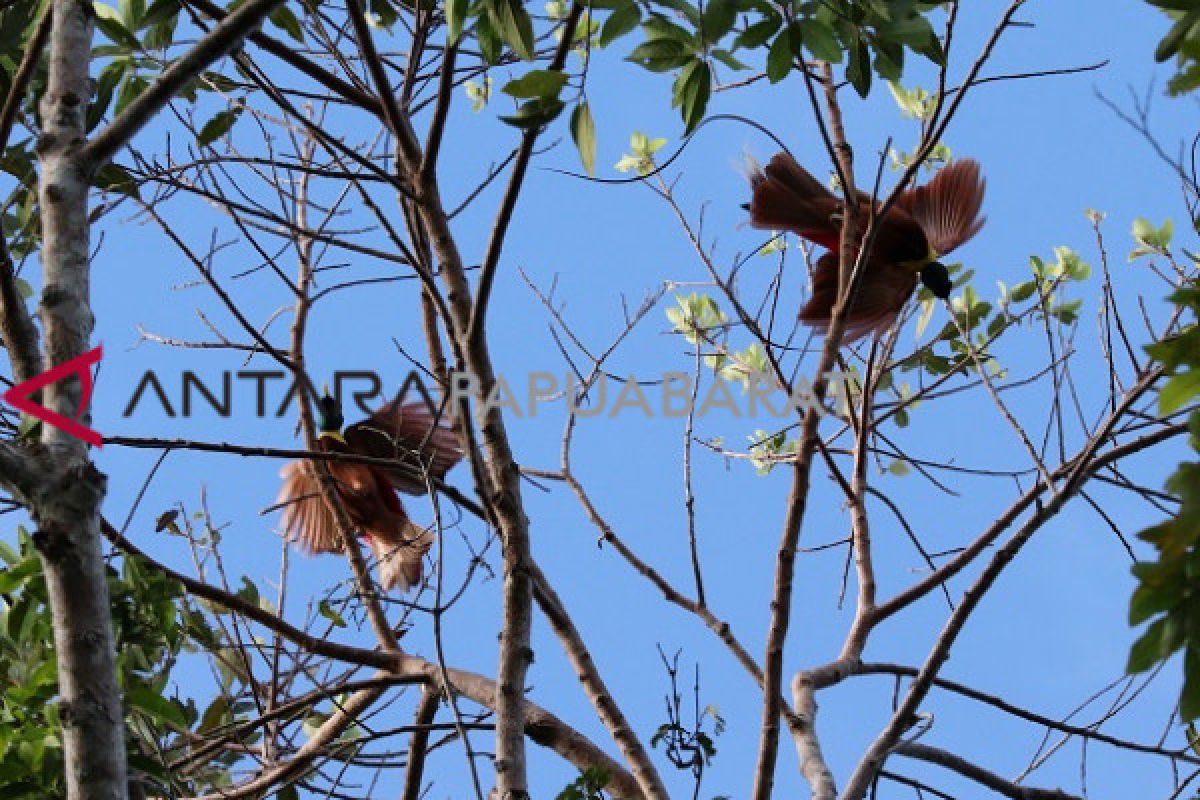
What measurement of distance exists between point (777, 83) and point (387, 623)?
132 cm

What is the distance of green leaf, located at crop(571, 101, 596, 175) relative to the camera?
1.52m

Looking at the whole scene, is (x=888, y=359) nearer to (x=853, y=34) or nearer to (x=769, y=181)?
(x=769, y=181)

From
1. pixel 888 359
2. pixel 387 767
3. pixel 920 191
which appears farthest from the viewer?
pixel 920 191

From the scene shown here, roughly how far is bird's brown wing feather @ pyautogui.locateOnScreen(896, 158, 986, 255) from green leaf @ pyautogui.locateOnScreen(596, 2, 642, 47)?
5.03ft

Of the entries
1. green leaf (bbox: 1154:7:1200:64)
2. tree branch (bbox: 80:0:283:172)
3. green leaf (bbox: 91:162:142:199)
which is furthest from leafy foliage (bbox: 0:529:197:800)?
green leaf (bbox: 1154:7:1200:64)

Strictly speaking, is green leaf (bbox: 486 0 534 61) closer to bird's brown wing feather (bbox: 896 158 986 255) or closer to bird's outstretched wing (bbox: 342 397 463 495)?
bird's outstretched wing (bbox: 342 397 463 495)

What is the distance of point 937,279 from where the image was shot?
282 cm

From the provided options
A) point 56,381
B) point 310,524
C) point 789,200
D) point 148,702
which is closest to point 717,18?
point 56,381

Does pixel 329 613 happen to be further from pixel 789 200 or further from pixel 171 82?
pixel 789 200

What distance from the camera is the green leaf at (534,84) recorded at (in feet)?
4.80

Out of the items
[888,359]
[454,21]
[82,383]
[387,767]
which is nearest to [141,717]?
[82,383]

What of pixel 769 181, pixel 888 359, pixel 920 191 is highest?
pixel 920 191

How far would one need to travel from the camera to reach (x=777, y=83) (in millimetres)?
1600

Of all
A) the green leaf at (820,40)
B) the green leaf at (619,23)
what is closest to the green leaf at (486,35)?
the green leaf at (619,23)
